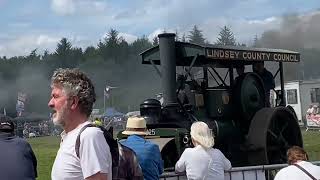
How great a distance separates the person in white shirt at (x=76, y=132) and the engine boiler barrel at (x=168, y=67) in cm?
590

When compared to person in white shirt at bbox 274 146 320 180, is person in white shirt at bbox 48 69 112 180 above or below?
above

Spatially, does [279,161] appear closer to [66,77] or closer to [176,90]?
[176,90]

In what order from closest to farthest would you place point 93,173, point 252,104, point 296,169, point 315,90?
point 93,173 → point 296,169 → point 252,104 → point 315,90

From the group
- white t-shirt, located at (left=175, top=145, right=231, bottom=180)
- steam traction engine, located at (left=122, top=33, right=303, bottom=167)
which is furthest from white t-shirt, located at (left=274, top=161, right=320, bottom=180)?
steam traction engine, located at (left=122, top=33, right=303, bottom=167)

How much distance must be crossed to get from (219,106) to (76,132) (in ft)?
21.8

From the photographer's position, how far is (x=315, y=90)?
33.6 m

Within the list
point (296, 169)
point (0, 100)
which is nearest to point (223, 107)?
point (296, 169)

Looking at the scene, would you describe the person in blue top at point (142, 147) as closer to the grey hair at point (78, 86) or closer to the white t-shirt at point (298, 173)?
the white t-shirt at point (298, 173)

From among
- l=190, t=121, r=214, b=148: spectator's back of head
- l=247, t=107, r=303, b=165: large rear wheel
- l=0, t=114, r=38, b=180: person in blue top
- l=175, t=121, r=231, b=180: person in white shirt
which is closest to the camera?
l=0, t=114, r=38, b=180: person in blue top

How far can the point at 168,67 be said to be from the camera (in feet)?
29.1

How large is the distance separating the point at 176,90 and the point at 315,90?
2616 centimetres

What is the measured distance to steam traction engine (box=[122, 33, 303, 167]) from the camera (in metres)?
8.69

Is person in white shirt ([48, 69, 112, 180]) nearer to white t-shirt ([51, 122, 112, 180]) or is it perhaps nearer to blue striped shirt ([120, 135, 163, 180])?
white t-shirt ([51, 122, 112, 180])

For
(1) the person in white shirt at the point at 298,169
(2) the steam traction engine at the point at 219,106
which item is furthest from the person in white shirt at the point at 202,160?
(2) the steam traction engine at the point at 219,106
